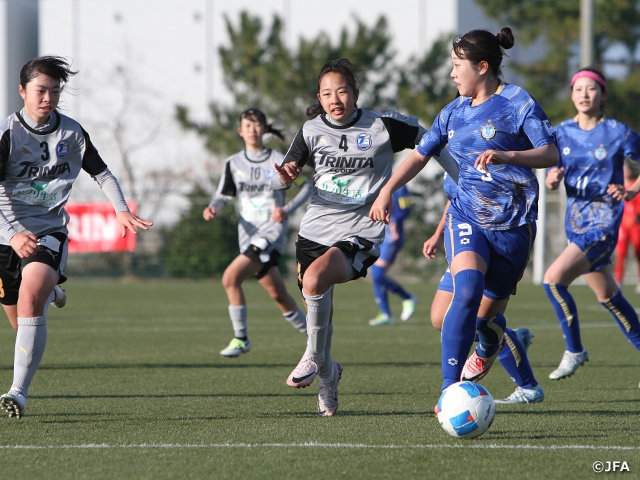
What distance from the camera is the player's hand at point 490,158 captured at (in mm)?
4410

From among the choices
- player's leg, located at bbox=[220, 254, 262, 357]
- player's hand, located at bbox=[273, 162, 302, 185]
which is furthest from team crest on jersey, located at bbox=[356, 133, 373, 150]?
player's leg, located at bbox=[220, 254, 262, 357]

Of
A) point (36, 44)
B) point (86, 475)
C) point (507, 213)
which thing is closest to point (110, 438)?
point (86, 475)

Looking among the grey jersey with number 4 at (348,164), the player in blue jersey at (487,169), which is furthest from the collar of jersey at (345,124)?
the player in blue jersey at (487,169)

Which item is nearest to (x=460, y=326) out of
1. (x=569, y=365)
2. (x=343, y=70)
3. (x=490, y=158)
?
(x=490, y=158)

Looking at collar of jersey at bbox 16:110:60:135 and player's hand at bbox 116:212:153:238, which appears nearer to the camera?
player's hand at bbox 116:212:153:238

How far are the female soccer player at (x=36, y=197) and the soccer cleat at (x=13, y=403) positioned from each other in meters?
0.03

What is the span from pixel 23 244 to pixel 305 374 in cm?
168

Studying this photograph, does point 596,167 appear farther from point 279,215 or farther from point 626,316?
point 279,215

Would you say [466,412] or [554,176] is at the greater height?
[554,176]

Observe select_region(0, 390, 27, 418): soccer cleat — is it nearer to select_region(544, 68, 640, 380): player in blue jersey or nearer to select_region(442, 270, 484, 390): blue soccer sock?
select_region(442, 270, 484, 390): blue soccer sock

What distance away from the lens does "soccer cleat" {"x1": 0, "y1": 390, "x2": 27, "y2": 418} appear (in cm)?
493

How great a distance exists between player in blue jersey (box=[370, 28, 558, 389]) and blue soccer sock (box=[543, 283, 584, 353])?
195cm

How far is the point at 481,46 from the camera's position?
4.85 metres

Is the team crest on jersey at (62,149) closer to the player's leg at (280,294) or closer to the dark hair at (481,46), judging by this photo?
the dark hair at (481,46)
